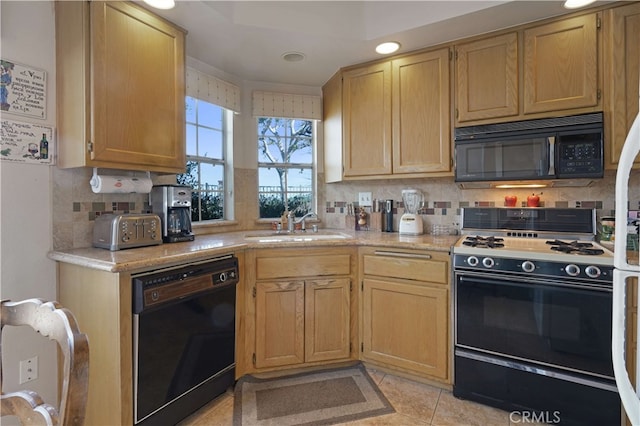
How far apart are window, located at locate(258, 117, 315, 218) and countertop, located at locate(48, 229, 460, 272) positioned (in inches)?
28.4

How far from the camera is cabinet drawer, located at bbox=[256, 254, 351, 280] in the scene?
217 centimetres

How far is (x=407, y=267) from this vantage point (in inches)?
83.8

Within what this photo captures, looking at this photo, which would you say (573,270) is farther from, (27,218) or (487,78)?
(27,218)

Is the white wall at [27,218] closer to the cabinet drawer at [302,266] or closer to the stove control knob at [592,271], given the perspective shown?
the cabinet drawer at [302,266]

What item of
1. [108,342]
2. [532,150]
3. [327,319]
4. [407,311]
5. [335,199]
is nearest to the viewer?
[108,342]

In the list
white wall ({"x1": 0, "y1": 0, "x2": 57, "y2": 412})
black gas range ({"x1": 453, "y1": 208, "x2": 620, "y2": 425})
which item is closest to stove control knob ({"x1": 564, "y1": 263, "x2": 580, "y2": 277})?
black gas range ({"x1": 453, "y1": 208, "x2": 620, "y2": 425})

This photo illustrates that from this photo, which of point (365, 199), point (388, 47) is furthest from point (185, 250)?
point (388, 47)

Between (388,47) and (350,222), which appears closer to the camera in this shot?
(388,47)

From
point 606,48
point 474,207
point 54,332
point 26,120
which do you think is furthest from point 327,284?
point 606,48

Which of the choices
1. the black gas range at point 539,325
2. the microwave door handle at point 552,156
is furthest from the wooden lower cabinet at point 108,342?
the microwave door handle at point 552,156

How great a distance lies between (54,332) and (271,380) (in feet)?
5.69

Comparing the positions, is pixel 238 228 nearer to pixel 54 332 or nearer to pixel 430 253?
pixel 430 253

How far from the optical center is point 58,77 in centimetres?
175

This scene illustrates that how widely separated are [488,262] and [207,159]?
2.22 metres
